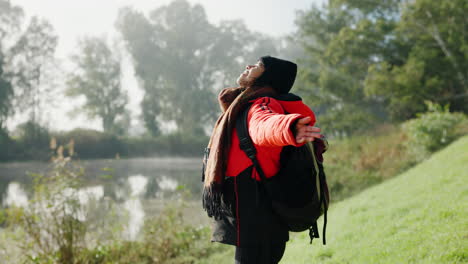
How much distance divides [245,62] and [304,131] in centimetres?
4077

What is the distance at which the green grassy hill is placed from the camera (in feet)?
9.65

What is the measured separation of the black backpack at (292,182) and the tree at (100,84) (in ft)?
114

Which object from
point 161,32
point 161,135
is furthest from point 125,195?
point 161,32

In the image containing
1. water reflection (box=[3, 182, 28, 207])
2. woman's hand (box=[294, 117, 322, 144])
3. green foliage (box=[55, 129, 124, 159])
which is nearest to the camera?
woman's hand (box=[294, 117, 322, 144])

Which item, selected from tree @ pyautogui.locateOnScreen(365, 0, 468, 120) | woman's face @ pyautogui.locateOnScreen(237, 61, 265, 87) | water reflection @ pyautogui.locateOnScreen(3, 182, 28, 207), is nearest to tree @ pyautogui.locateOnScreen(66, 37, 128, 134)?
water reflection @ pyautogui.locateOnScreen(3, 182, 28, 207)

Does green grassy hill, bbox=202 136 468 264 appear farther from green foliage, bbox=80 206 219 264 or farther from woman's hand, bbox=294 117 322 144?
woman's hand, bbox=294 117 322 144

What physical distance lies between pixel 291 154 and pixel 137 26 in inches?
1564

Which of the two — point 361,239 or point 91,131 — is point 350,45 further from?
point 91,131

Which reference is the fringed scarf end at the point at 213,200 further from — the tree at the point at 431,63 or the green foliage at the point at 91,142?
the green foliage at the point at 91,142

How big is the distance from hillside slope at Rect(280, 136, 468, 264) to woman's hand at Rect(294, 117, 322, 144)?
84.4 inches

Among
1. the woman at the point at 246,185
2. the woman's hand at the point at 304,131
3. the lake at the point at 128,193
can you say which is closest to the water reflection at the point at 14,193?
the lake at the point at 128,193

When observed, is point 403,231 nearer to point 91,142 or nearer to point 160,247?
point 160,247

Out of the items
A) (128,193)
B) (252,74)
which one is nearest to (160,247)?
(252,74)

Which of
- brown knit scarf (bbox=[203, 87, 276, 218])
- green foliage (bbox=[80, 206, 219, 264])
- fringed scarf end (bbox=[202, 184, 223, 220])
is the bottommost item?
green foliage (bbox=[80, 206, 219, 264])
